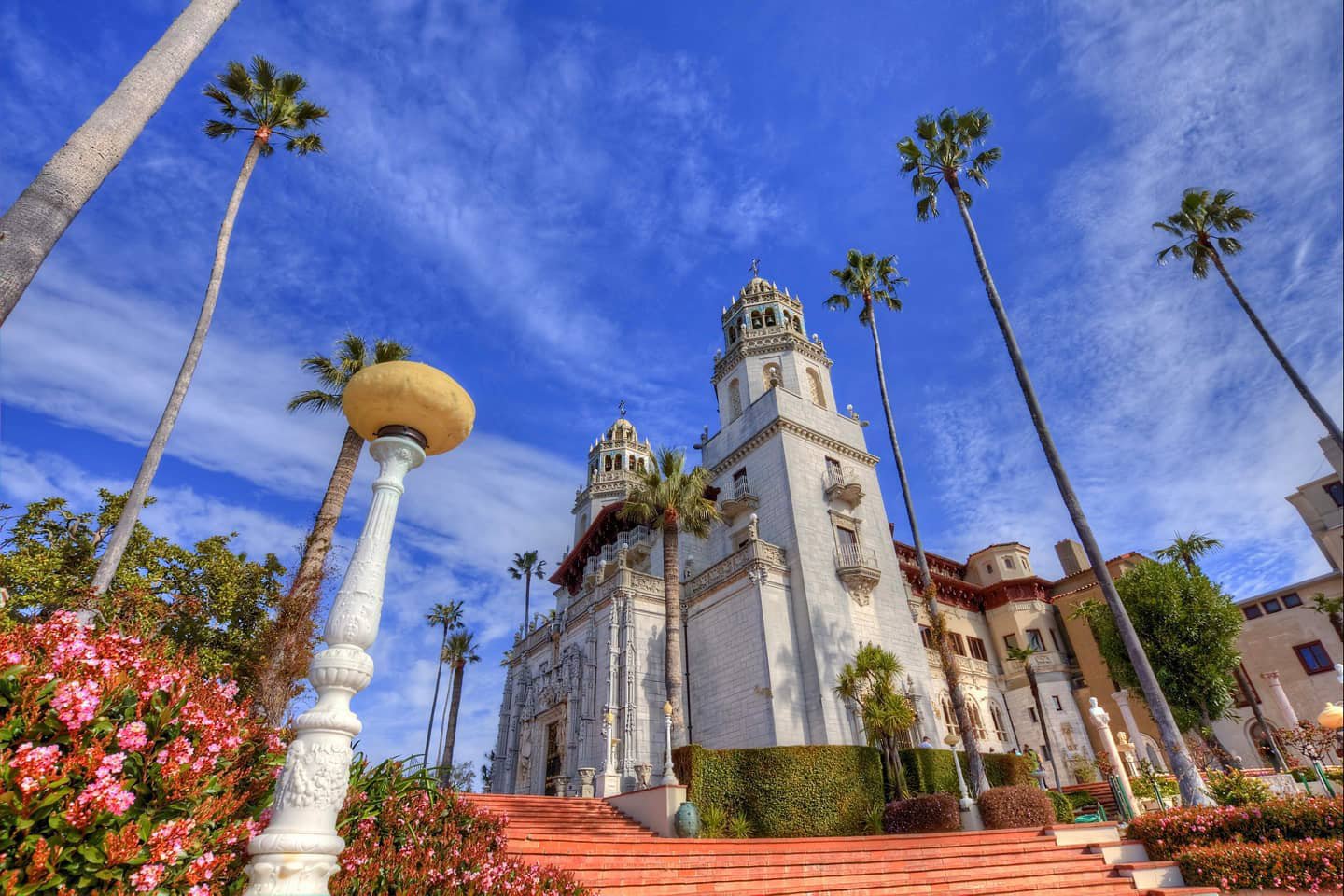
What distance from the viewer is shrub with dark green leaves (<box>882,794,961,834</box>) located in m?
16.6

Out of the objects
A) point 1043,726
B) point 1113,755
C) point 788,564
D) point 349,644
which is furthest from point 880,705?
point 349,644

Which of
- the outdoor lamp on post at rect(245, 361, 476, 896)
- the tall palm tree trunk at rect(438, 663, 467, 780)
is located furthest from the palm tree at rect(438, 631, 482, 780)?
the outdoor lamp on post at rect(245, 361, 476, 896)

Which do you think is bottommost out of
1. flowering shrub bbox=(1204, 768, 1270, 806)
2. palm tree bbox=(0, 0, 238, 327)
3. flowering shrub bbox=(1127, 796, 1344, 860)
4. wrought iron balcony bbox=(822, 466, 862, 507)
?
flowering shrub bbox=(1127, 796, 1344, 860)

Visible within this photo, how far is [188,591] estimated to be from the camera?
17.8 meters

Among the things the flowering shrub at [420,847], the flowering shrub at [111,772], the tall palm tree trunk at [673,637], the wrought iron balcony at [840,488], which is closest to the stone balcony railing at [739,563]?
the tall palm tree trunk at [673,637]

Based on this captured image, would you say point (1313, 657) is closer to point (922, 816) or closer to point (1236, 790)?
point (1236, 790)

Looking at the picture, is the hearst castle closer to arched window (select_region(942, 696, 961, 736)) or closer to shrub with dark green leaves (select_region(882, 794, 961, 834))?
arched window (select_region(942, 696, 961, 736))

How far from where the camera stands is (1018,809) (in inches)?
624

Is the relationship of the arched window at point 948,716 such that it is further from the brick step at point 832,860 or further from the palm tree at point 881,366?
the brick step at point 832,860

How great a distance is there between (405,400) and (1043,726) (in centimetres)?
→ 3800

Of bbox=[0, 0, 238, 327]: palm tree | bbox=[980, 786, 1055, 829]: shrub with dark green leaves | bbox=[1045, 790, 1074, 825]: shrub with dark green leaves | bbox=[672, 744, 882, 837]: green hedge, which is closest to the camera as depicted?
bbox=[0, 0, 238, 327]: palm tree

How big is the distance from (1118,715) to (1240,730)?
21.8 ft

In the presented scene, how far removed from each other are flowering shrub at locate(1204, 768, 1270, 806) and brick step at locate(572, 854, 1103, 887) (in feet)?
18.3

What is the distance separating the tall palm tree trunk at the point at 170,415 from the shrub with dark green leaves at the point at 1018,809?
68.1 feet
